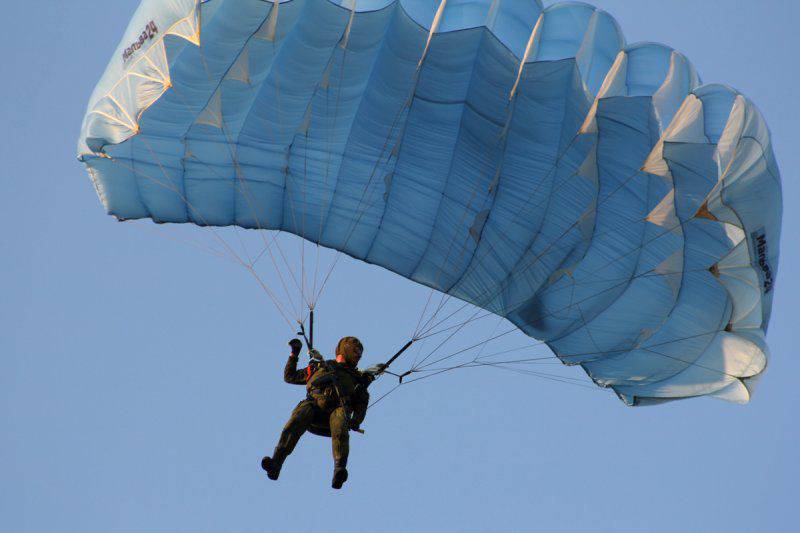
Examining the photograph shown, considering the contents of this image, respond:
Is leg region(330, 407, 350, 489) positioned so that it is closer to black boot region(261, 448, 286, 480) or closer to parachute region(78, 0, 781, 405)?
black boot region(261, 448, 286, 480)

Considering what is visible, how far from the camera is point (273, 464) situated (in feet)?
49.9

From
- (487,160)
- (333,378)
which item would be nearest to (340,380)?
(333,378)

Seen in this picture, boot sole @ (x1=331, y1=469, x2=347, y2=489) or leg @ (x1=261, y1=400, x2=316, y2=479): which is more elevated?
leg @ (x1=261, y1=400, x2=316, y2=479)

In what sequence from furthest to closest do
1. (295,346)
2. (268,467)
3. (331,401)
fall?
(295,346), (331,401), (268,467)

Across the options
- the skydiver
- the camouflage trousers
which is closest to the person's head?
the skydiver

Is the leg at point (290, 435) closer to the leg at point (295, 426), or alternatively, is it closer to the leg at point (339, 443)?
the leg at point (295, 426)

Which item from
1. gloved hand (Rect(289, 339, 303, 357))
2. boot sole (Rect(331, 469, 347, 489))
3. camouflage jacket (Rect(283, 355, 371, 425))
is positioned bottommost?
boot sole (Rect(331, 469, 347, 489))

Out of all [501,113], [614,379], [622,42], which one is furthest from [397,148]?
[614,379]

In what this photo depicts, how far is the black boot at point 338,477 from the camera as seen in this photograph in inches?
591

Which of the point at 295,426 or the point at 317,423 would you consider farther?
the point at 317,423

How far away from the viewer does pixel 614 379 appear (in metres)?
18.2

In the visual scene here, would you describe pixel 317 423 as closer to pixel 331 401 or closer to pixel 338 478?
pixel 331 401

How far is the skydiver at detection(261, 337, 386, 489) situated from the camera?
50.0 feet

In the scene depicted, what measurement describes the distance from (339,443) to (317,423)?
1.64ft
